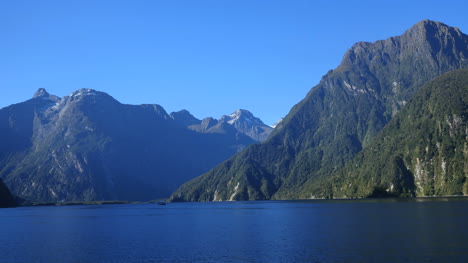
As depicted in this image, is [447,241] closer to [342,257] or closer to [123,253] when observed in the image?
[342,257]

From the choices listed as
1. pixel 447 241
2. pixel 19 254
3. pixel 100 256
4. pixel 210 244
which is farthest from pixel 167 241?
pixel 447 241

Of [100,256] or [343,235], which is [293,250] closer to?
[343,235]

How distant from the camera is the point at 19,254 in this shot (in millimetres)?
99438

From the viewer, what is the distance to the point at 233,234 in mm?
128625

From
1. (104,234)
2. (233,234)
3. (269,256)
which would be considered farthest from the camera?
(104,234)

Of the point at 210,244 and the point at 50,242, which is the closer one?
the point at 210,244

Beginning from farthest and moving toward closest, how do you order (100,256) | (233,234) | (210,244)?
(233,234) → (210,244) → (100,256)

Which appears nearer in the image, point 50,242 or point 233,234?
point 50,242

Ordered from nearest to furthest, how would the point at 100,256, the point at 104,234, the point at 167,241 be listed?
the point at 100,256
the point at 167,241
the point at 104,234

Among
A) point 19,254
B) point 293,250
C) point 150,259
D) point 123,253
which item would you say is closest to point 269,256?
point 293,250

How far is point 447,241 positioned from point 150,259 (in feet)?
188

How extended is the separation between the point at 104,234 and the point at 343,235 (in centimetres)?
6904

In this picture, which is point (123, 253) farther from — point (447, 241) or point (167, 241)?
point (447, 241)

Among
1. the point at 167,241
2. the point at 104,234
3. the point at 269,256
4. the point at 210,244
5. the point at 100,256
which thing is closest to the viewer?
the point at 269,256
